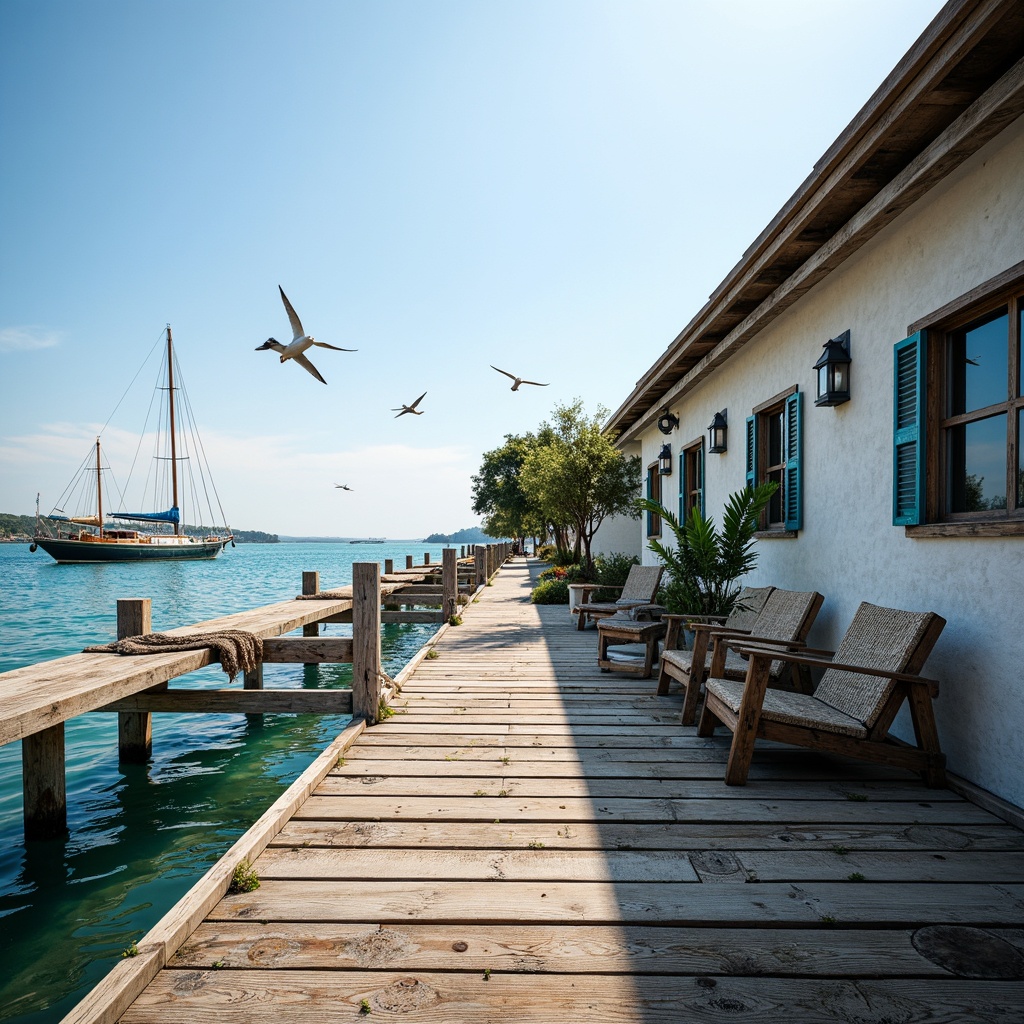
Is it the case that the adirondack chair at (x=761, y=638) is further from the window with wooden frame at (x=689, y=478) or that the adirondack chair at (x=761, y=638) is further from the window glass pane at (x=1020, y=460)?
the window with wooden frame at (x=689, y=478)

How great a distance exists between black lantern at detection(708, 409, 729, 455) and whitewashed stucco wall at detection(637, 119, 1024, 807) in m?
1.20

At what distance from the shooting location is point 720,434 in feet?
25.7

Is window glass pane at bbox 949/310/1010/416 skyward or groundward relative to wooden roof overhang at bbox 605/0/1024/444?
groundward

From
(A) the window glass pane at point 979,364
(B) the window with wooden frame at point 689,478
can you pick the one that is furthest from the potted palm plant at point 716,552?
(B) the window with wooden frame at point 689,478

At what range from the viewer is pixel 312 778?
3365 mm

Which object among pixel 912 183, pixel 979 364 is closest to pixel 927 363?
pixel 979 364

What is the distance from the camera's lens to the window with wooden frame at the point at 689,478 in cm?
937

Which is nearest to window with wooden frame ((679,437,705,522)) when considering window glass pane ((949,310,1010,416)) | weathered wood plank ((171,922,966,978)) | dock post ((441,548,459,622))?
dock post ((441,548,459,622))

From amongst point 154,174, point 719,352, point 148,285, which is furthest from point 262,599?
point 719,352

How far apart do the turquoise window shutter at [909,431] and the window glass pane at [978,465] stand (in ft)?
0.52

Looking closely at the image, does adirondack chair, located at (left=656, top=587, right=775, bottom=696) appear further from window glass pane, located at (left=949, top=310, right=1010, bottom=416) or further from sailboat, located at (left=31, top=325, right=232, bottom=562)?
sailboat, located at (left=31, top=325, right=232, bottom=562)

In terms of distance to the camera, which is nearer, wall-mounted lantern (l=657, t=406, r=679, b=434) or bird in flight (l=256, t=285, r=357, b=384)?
bird in flight (l=256, t=285, r=357, b=384)

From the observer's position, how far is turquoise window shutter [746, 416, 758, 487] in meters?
6.76

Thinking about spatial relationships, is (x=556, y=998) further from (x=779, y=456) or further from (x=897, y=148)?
(x=779, y=456)
